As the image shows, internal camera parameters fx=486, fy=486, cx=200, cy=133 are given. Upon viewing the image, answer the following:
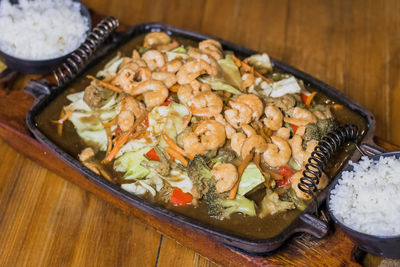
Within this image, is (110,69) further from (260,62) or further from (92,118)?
(260,62)

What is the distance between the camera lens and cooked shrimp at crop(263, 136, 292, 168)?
9.24 feet

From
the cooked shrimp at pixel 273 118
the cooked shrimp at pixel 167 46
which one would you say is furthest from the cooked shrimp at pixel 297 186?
the cooked shrimp at pixel 167 46

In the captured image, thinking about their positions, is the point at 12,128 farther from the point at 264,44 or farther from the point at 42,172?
the point at 264,44

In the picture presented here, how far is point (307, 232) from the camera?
2.56 meters

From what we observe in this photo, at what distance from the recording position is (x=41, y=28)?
371cm

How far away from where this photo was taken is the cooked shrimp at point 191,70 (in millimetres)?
3074

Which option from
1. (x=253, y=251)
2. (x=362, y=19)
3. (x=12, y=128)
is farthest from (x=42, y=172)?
(x=362, y=19)

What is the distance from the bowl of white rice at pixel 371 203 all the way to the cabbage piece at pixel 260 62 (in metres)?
1.01

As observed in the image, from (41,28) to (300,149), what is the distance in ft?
7.17

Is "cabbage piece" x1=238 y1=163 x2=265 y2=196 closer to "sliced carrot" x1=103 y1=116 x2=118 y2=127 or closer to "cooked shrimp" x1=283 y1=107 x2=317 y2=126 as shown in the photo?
"cooked shrimp" x1=283 y1=107 x2=317 y2=126

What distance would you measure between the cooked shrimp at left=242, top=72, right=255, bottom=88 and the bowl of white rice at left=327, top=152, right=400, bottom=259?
2.86 feet

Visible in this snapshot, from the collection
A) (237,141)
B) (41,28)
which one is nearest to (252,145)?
(237,141)

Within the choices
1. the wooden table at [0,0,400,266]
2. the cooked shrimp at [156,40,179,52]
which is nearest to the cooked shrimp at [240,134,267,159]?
the wooden table at [0,0,400,266]

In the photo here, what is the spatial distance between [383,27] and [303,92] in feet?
6.07
